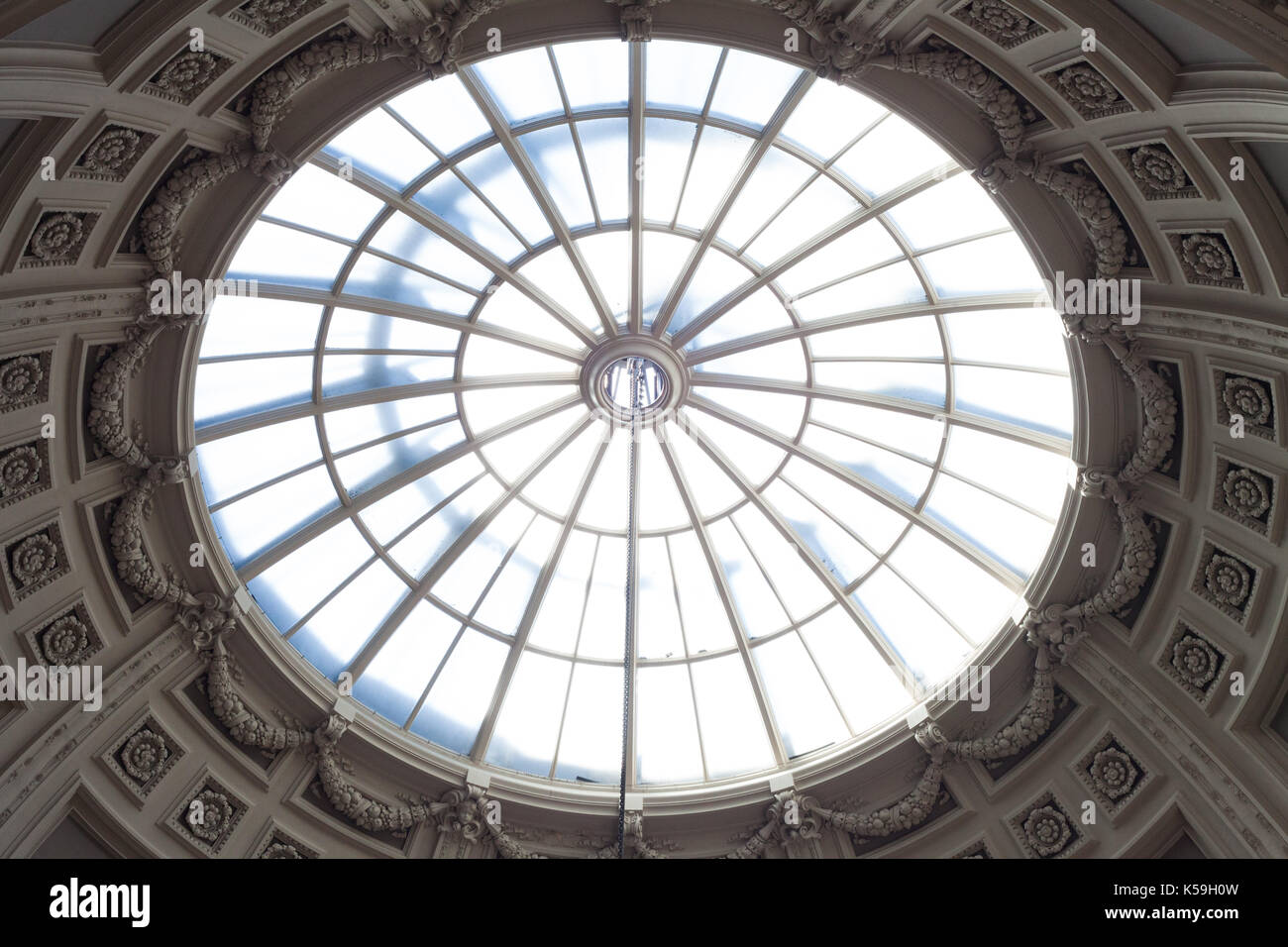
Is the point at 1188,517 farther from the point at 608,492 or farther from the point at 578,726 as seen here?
the point at 578,726

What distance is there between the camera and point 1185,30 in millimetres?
8234

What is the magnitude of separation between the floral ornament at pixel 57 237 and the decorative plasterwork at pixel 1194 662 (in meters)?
13.6

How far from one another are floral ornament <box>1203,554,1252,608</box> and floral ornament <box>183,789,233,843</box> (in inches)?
519

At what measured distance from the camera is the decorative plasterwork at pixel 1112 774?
511 inches

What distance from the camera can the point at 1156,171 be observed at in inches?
388

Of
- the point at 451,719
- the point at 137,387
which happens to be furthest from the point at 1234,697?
the point at 137,387

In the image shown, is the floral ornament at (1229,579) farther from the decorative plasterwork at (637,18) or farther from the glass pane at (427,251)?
the glass pane at (427,251)

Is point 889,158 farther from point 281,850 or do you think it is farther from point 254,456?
point 281,850

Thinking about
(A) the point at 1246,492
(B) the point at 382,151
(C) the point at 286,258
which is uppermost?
(B) the point at 382,151

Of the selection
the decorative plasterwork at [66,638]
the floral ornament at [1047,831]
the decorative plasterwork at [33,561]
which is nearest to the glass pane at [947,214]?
the floral ornament at [1047,831]

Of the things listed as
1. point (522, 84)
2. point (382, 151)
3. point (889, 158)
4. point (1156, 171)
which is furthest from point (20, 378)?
point (1156, 171)

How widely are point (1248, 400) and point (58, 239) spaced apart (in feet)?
41.3

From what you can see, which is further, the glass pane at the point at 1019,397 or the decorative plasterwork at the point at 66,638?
the glass pane at the point at 1019,397
